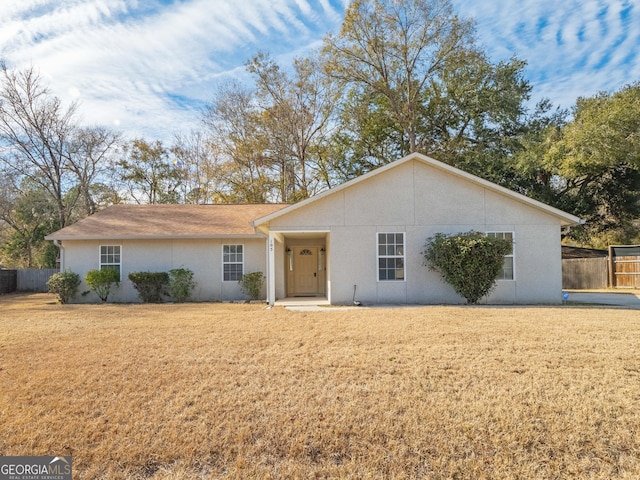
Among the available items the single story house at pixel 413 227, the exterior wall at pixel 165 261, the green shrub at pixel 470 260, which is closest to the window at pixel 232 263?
the exterior wall at pixel 165 261

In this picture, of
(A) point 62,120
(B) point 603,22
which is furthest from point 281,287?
(A) point 62,120

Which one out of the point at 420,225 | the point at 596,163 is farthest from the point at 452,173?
the point at 596,163

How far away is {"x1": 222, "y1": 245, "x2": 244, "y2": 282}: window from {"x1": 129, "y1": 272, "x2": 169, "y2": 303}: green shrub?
204 centimetres

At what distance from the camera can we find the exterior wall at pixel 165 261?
608 inches

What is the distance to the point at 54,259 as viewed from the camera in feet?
84.2

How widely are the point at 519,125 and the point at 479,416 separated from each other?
25.6 meters

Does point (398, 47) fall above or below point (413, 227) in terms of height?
above

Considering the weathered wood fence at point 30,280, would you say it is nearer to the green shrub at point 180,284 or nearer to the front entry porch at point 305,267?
the green shrub at point 180,284

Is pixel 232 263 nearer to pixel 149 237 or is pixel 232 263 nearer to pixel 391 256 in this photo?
pixel 149 237

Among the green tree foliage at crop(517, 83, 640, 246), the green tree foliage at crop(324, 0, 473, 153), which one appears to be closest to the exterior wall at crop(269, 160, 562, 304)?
the green tree foliage at crop(517, 83, 640, 246)

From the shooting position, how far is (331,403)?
4.57 m

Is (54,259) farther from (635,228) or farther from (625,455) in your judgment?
(635,228)

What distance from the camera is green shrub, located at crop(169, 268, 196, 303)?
48.7 ft

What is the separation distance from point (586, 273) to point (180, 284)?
19217 mm
